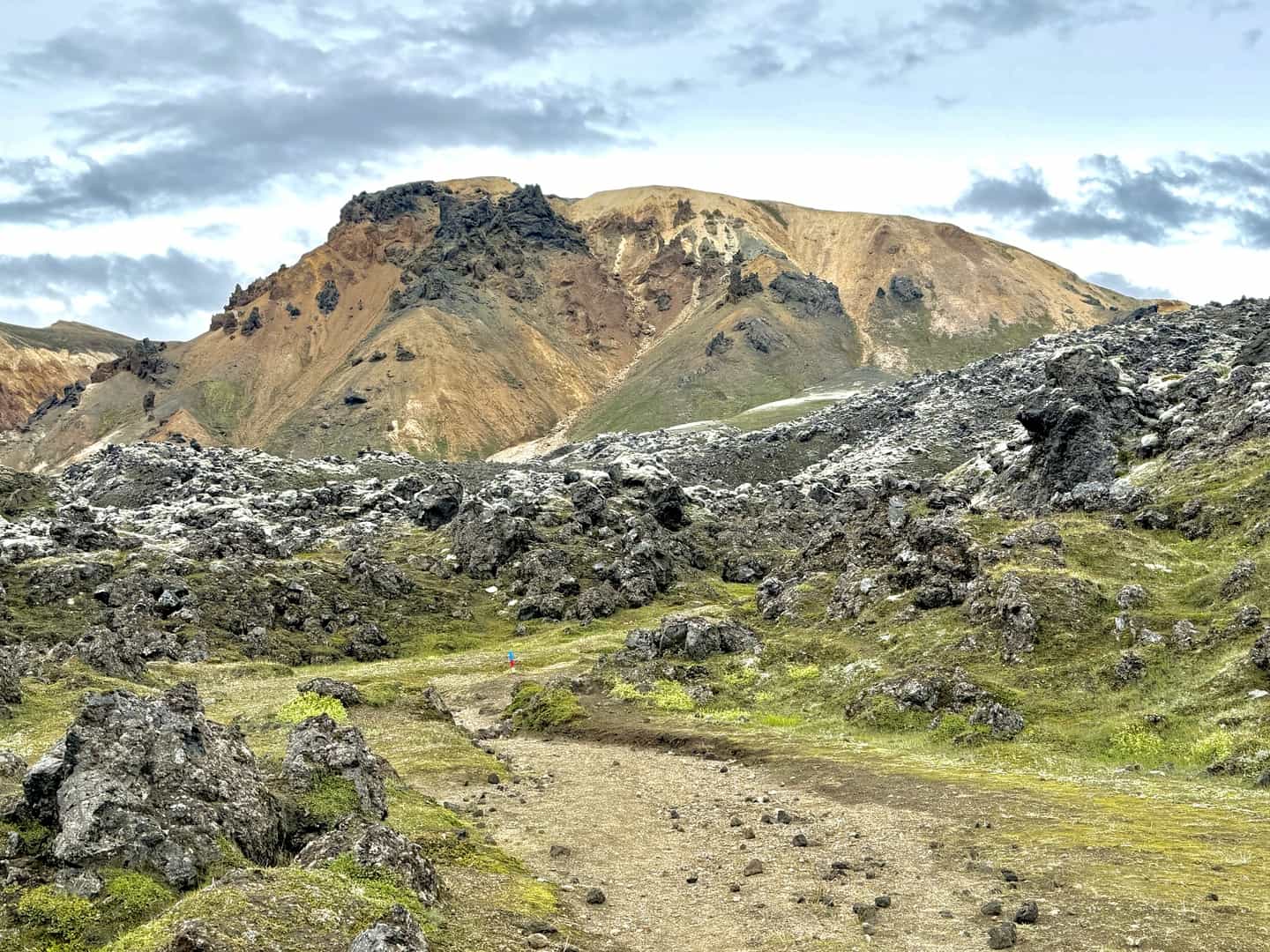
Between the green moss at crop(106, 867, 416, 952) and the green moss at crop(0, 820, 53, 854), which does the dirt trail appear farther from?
the green moss at crop(0, 820, 53, 854)

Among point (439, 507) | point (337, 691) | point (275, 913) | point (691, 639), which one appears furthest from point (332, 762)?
point (439, 507)

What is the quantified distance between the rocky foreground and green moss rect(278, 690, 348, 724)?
0.56m

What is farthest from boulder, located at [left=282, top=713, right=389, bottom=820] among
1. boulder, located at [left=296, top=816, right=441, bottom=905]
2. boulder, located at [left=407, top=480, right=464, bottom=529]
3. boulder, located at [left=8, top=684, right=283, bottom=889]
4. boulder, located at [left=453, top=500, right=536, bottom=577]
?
boulder, located at [left=407, top=480, right=464, bottom=529]

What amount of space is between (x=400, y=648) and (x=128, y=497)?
8429cm

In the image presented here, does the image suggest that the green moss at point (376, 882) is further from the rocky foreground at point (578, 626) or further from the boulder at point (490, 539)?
the boulder at point (490, 539)

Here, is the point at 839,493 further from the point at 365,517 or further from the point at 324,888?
the point at 324,888

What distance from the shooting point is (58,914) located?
17.6 meters

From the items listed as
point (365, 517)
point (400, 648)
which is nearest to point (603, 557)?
point (400, 648)

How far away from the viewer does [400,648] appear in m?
94.1

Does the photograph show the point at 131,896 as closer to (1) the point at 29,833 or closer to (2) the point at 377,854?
(1) the point at 29,833

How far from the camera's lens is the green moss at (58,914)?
17.3 metres

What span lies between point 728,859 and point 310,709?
29.9 m

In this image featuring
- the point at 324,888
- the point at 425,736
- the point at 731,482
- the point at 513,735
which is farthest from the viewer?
the point at 731,482

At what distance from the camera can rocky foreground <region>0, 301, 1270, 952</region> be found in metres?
20.9
